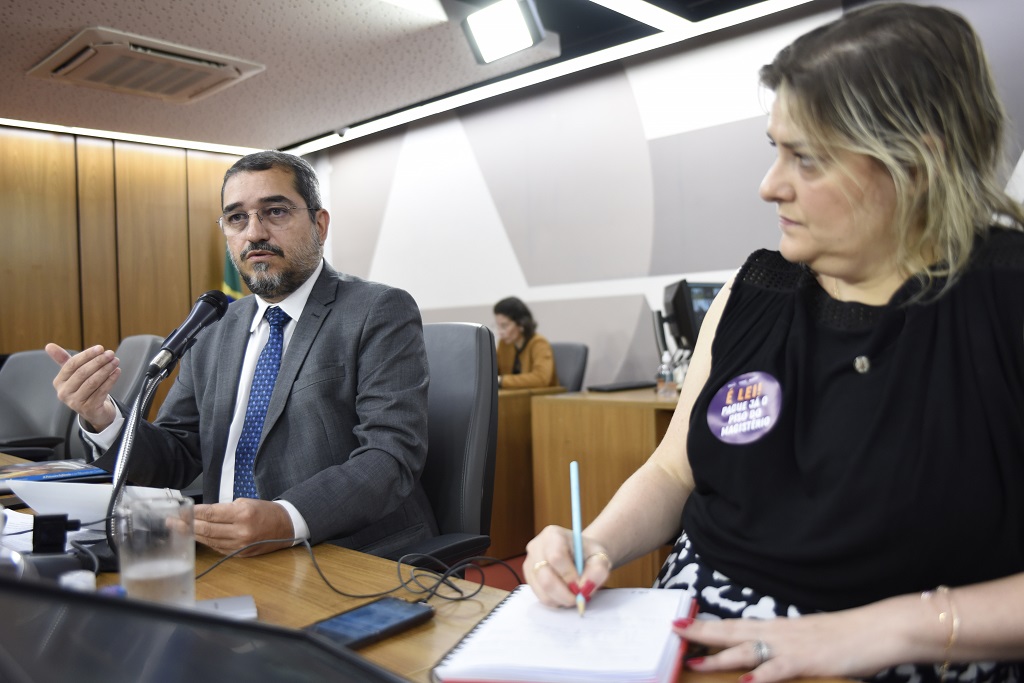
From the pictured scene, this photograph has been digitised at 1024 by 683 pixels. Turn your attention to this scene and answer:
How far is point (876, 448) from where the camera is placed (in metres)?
0.91

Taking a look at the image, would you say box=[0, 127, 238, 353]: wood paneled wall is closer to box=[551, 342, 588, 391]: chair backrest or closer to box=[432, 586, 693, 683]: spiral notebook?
box=[551, 342, 588, 391]: chair backrest

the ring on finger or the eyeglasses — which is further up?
the eyeglasses

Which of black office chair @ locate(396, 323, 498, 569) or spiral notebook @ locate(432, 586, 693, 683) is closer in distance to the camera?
spiral notebook @ locate(432, 586, 693, 683)

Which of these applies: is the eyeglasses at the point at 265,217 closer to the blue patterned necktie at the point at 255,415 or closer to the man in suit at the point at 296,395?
the man in suit at the point at 296,395

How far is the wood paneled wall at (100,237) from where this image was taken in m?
6.10

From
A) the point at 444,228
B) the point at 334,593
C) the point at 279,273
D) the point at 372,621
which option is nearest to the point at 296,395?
the point at 279,273

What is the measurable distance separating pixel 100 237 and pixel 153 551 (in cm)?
644

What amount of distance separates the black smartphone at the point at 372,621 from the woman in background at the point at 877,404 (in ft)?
0.47

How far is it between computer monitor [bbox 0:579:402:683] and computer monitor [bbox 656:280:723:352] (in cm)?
318

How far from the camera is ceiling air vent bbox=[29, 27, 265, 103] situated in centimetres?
449

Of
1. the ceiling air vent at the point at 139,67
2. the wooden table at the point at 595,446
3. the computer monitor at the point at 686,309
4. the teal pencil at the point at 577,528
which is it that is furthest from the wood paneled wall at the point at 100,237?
the teal pencil at the point at 577,528

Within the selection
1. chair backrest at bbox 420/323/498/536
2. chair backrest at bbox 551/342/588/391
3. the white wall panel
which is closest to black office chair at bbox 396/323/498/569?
chair backrest at bbox 420/323/498/536

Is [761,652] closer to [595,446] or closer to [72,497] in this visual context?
[72,497]

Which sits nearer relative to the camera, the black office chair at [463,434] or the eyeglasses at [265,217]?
the black office chair at [463,434]
